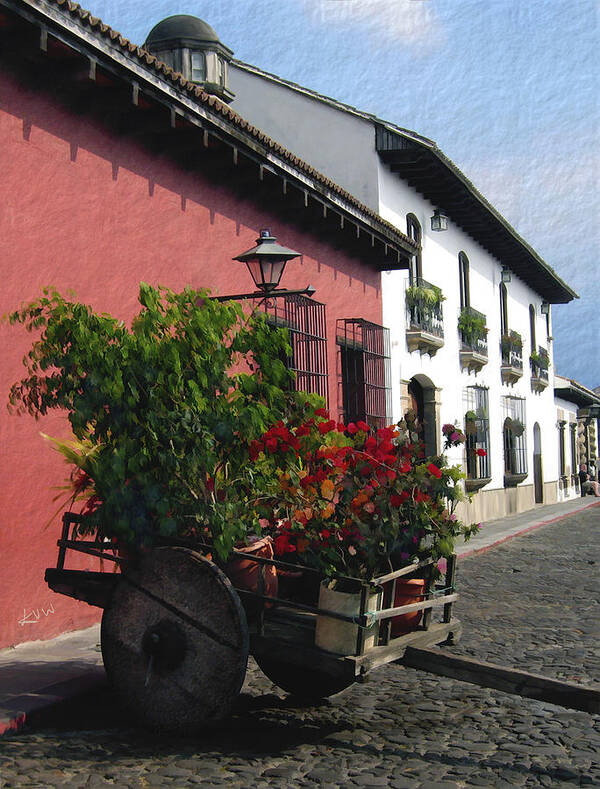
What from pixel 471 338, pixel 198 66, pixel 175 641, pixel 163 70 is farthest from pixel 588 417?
pixel 175 641

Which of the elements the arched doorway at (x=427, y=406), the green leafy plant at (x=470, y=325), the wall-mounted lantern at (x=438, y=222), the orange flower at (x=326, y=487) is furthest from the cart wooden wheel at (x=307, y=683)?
the green leafy plant at (x=470, y=325)

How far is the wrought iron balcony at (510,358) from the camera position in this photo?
22.4 metres

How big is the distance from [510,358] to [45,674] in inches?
733

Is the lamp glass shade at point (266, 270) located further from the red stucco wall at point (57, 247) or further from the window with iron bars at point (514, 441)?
the window with iron bars at point (514, 441)

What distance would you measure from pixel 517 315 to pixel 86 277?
18.9 metres


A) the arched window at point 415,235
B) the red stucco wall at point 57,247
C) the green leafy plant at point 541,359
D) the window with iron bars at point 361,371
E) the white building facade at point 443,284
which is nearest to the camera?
the red stucco wall at point 57,247

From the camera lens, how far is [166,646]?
14.5 ft

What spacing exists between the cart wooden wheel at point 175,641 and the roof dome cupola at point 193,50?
10450 millimetres

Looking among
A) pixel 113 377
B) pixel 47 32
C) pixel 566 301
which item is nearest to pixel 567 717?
pixel 113 377

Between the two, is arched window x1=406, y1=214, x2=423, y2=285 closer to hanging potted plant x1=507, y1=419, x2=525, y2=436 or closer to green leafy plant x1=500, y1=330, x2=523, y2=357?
green leafy plant x1=500, y1=330, x2=523, y2=357

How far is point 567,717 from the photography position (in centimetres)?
505

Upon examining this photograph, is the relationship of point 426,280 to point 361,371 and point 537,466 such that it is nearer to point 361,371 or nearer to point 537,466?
point 361,371

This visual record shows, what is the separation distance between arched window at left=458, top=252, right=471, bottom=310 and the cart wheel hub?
1590 cm

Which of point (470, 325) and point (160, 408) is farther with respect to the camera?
point (470, 325)
